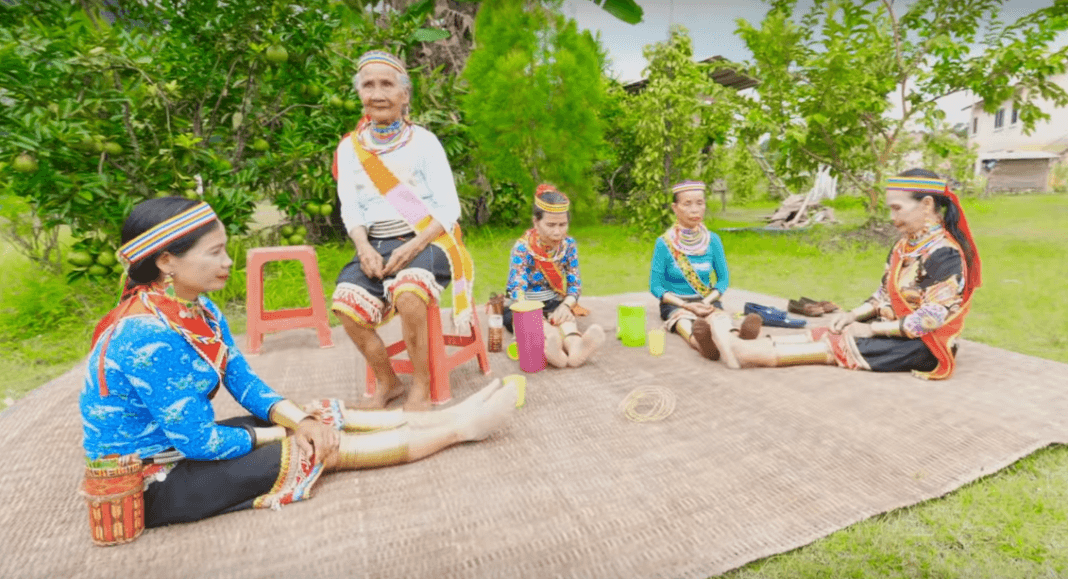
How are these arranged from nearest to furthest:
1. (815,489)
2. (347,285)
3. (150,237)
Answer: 1. (150,237)
2. (815,489)
3. (347,285)

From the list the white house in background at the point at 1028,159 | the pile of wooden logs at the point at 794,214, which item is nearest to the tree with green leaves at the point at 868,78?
the pile of wooden logs at the point at 794,214

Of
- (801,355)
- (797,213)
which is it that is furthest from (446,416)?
(797,213)

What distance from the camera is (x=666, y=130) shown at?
9352 mm

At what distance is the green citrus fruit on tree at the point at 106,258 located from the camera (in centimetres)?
425

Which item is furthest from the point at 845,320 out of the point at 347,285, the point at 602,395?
the point at 347,285

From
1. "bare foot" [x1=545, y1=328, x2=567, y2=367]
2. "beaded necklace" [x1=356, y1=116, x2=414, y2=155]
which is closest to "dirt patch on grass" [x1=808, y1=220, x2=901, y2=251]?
"bare foot" [x1=545, y1=328, x2=567, y2=367]

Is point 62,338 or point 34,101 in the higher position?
point 34,101

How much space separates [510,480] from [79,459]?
6.55ft

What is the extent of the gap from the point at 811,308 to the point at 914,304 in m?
1.53

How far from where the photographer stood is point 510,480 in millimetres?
2367

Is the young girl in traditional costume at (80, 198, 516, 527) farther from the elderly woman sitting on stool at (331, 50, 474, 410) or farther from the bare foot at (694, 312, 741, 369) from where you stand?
the bare foot at (694, 312, 741, 369)

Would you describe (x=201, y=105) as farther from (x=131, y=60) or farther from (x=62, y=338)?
(x=62, y=338)

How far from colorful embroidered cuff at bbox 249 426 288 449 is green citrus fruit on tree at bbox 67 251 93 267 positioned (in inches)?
119

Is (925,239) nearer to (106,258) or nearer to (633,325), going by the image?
(633,325)
